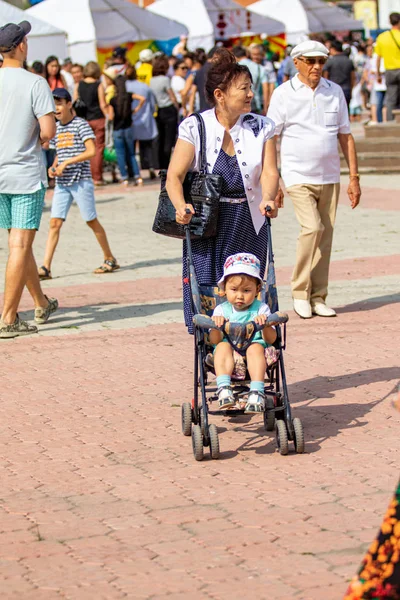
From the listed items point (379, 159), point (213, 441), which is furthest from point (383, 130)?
point (213, 441)

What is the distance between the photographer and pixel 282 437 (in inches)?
230

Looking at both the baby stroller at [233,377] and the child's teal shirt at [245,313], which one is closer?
the baby stroller at [233,377]

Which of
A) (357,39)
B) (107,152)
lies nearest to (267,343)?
(107,152)

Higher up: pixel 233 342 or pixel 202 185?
pixel 202 185

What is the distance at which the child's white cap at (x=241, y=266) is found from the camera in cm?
598

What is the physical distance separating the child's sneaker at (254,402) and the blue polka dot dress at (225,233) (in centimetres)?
91

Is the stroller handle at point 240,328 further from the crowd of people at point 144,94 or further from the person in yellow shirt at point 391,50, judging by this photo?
the person in yellow shirt at point 391,50

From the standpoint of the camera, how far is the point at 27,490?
559 cm

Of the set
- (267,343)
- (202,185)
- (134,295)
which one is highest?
(202,185)

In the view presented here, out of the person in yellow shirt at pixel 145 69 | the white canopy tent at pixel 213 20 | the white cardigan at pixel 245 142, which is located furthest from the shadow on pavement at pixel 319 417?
the white canopy tent at pixel 213 20

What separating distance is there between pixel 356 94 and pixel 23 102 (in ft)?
82.7

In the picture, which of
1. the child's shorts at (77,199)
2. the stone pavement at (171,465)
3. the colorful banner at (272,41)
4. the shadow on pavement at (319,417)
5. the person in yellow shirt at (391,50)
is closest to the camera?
A: the stone pavement at (171,465)

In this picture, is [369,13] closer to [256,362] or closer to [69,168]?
[69,168]

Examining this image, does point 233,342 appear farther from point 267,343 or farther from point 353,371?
point 353,371
